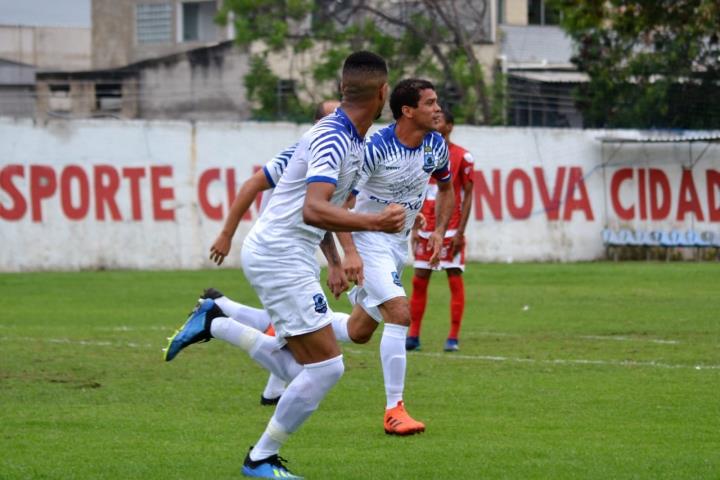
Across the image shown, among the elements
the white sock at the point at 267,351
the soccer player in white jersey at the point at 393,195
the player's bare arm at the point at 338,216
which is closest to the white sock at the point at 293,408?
the player's bare arm at the point at 338,216

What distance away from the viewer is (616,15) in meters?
24.8

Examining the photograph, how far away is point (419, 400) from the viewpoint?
9938mm

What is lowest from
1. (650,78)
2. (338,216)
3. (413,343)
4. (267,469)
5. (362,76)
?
(413,343)

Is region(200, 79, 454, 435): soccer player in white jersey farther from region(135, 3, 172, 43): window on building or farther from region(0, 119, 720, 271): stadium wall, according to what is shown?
region(135, 3, 172, 43): window on building

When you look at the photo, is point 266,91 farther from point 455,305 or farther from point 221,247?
point 221,247

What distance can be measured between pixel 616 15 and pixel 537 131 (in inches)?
151

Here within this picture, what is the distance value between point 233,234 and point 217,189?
57.5 ft

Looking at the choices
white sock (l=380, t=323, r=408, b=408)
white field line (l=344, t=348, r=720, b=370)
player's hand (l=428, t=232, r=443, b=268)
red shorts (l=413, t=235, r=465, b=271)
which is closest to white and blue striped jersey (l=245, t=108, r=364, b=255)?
white sock (l=380, t=323, r=408, b=408)

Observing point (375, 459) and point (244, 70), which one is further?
point (244, 70)

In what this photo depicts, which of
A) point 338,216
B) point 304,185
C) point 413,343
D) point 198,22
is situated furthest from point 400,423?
point 198,22

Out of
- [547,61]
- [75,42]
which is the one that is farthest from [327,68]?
[75,42]

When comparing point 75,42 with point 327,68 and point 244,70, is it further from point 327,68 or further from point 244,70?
point 327,68

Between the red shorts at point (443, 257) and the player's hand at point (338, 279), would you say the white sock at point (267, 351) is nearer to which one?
the player's hand at point (338, 279)

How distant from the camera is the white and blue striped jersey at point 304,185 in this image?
22.5 ft
